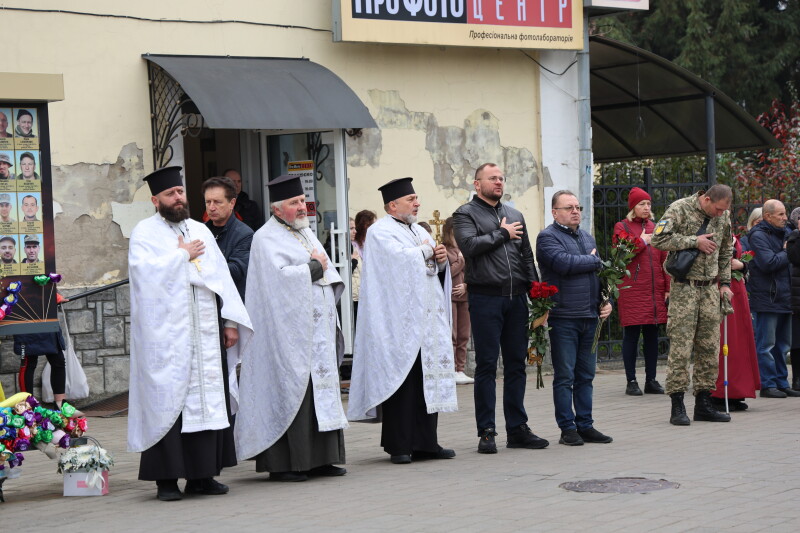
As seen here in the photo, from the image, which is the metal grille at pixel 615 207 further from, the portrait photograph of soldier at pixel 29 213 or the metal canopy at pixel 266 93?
the portrait photograph of soldier at pixel 29 213

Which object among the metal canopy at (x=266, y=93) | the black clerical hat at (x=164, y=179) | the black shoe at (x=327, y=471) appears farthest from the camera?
the metal canopy at (x=266, y=93)

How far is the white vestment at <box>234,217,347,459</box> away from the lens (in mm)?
8508

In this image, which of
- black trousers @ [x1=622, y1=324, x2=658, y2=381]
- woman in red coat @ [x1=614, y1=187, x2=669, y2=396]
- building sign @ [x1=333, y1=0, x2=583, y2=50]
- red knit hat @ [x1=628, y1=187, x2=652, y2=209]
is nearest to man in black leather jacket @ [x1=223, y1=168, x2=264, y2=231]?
building sign @ [x1=333, y1=0, x2=583, y2=50]

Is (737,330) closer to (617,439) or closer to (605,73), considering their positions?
(617,439)

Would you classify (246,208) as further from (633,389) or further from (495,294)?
(495,294)

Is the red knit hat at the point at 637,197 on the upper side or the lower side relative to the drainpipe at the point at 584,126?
lower

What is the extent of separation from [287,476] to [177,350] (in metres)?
1.17

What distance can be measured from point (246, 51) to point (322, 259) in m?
5.25

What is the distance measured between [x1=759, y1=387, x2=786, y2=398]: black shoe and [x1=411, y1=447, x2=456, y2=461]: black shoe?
4423 mm

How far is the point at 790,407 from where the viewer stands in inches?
455

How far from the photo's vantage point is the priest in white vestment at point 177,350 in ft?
25.8

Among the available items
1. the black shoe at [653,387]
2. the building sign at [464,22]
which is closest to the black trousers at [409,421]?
the black shoe at [653,387]

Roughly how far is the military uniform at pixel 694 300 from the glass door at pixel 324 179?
4.00 meters

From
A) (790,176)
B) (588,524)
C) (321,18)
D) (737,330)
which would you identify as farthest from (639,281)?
(790,176)
